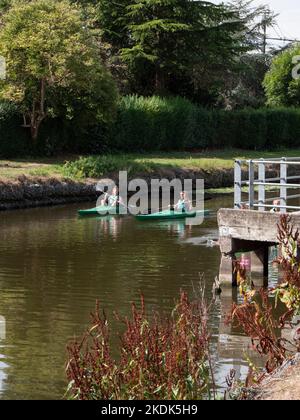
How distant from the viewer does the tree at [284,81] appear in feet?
206

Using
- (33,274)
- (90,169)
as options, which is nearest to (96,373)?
(33,274)

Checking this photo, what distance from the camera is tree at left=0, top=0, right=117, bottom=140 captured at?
40.8 metres

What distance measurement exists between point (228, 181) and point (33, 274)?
24.4 metres

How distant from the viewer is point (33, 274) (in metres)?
21.8

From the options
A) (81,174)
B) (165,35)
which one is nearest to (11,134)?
(81,174)

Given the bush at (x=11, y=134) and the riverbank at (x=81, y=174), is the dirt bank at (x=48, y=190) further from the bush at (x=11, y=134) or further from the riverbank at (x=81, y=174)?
the bush at (x=11, y=134)

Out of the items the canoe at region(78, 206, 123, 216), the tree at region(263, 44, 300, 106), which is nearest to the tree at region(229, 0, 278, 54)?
the tree at region(263, 44, 300, 106)

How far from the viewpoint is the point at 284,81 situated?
6372 cm

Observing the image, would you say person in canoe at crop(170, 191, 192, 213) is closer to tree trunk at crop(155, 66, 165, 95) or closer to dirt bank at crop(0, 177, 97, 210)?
dirt bank at crop(0, 177, 97, 210)

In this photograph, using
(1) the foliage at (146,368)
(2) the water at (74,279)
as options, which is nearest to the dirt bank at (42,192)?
(2) the water at (74,279)

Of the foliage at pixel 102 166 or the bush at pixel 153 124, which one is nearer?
the foliage at pixel 102 166

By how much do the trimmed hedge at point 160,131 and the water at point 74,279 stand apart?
1038 centimetres

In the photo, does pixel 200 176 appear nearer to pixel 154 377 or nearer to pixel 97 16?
pixel 97 16

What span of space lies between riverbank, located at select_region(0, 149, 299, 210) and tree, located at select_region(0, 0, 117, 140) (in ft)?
9.32
